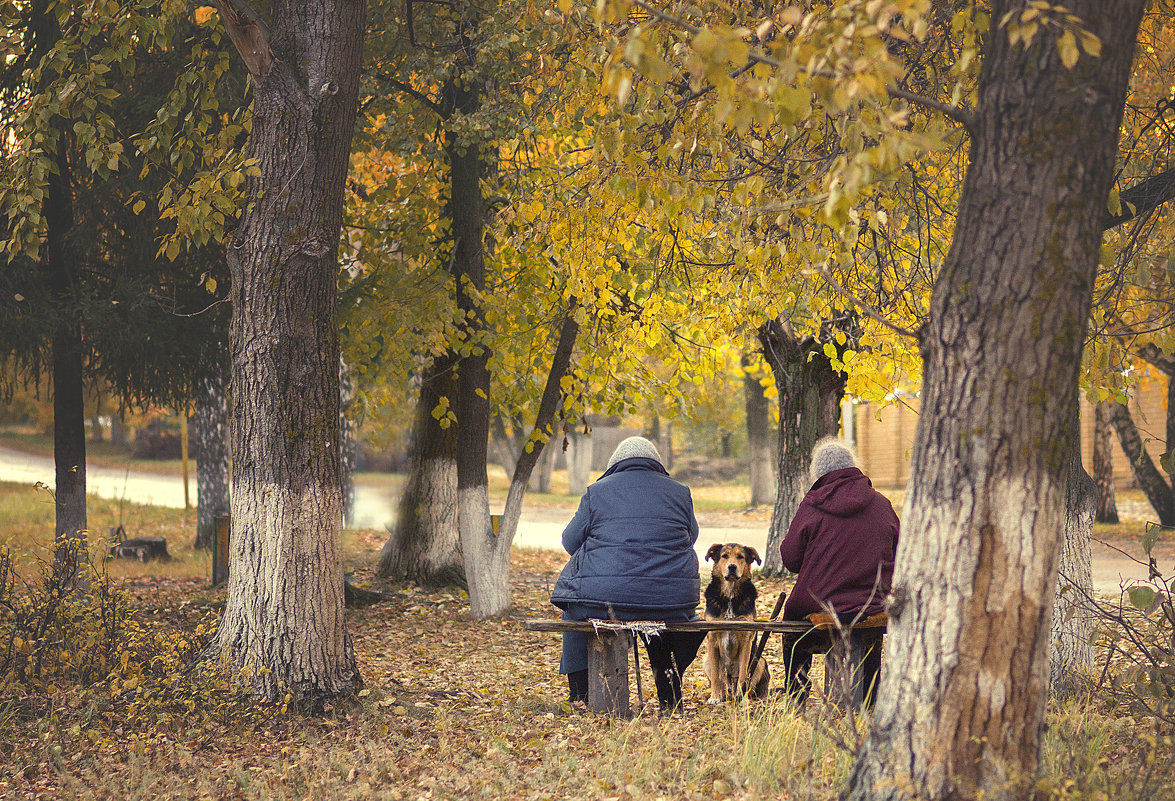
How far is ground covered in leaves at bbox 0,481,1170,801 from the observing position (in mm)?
4117

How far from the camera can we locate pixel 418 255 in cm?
983

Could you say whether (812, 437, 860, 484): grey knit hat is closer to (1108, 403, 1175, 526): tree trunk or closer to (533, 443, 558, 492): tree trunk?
(1108, 403, 1175, 526): tree trunk

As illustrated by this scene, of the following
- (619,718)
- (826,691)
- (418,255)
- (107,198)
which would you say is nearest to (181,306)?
(107,198)

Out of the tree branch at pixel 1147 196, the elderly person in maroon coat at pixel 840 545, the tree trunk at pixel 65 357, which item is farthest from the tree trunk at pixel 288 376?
the tree branch at pixel 1147 196

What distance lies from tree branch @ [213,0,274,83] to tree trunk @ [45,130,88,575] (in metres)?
3.90

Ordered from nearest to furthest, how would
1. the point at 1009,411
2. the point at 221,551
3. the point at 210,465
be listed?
the point at 1009,411 → the point at 221,551 → the point at 210,465

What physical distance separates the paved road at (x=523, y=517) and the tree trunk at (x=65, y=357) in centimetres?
298

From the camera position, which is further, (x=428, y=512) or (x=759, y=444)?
(x=759, y=444)

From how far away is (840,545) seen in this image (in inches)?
213

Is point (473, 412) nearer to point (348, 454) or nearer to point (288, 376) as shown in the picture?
point (288, 376)

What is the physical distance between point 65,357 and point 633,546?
6.67m

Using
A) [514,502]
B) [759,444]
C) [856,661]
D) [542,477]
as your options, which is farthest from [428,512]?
[542,477]

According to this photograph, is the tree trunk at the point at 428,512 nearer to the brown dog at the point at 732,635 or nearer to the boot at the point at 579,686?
the boot at the point at 579,686

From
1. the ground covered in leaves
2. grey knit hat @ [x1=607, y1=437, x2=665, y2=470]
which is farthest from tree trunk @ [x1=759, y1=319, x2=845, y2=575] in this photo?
grey knit hat @ [x1=607, y1=437, x2=665, y2=470]
